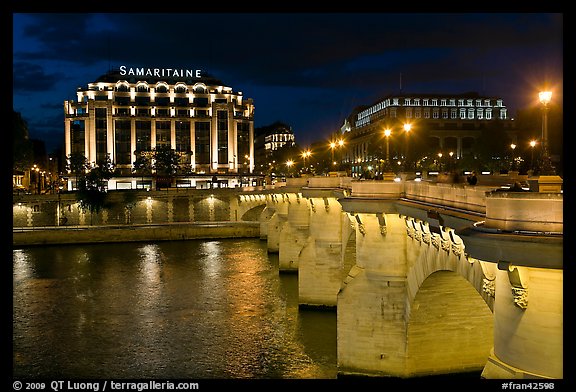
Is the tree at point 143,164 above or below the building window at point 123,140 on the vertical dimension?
below

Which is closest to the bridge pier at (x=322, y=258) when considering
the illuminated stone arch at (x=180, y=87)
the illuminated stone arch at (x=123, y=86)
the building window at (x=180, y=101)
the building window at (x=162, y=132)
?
the building window at (x=162, y=132)

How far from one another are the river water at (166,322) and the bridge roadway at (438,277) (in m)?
3.42

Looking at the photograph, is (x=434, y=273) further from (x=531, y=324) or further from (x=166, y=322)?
(x=166, y=322)

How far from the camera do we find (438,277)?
78.4ft

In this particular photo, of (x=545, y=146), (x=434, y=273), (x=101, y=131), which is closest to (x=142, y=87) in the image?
(x=101, y=131)

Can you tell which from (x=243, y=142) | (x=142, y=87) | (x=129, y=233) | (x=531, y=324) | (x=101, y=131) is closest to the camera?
(x=531, y=324)

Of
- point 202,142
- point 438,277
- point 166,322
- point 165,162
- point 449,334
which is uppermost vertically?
point 202,142

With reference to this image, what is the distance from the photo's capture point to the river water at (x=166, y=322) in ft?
100

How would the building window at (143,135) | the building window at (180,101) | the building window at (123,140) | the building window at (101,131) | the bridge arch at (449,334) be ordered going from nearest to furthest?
the bridge arch at (449,334) → the building window at (101,131) → the building window at (123,140) → the building window at (143,135) → the building window at (180,101)

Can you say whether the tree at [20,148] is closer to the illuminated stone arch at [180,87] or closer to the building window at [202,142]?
the building window at [202,142]

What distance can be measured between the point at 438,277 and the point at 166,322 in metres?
20.9

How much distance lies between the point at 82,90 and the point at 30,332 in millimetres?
129818

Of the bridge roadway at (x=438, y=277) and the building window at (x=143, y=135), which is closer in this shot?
the bridge roadway at (x=438, y=277)

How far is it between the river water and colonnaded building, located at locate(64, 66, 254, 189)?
90.0 m
